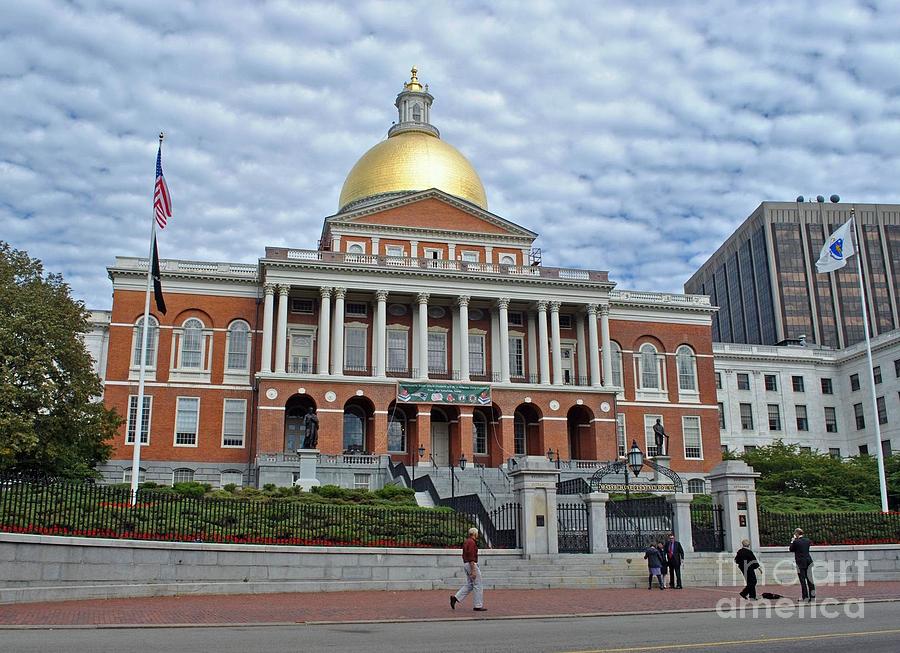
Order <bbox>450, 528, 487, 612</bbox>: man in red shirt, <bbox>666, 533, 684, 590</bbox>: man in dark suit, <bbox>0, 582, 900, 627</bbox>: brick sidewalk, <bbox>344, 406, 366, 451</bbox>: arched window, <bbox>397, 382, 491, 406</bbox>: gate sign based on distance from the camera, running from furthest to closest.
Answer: <bbox>344, 406, 366, 451</bbox>: arched window → <bbox>397, 382, 491, 406</bbox>: gate sign → <bbox>666, 533, 684, 590</bbox>: man in dark suit → <bbox>450, 528, 487, 612</bbox>: man in red shirt → <bbox>0, 582, 900, 627</bbox>: brick sidewalk

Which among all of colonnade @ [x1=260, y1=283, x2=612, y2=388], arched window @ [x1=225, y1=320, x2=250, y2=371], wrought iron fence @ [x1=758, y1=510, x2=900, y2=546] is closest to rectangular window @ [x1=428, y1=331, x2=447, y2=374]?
colonnade @ [x1=260, y1=283, x2=612, y2=388]

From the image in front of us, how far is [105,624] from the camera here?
576 inches

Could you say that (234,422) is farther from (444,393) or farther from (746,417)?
(746,417)

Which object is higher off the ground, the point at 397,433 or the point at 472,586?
the point at 397,433

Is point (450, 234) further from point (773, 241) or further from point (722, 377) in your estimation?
point (773, 241)

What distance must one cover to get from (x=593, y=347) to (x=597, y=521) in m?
30.8

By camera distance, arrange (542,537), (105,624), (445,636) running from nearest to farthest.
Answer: (445,636) → (105,624) → (542,537)

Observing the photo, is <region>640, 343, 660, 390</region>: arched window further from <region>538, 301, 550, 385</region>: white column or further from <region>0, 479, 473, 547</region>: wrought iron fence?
<region>0, 479, 473, 547</region>: wrought iron fence

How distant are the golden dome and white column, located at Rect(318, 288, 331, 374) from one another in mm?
11221

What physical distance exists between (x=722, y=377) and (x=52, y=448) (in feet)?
187

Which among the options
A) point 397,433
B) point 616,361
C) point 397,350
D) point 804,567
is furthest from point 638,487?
point 616,361

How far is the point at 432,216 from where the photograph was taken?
5912 centimetres

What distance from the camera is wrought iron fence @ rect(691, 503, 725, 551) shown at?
26.4 metres

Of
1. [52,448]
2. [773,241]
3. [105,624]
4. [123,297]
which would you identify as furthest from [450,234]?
[773,241]
